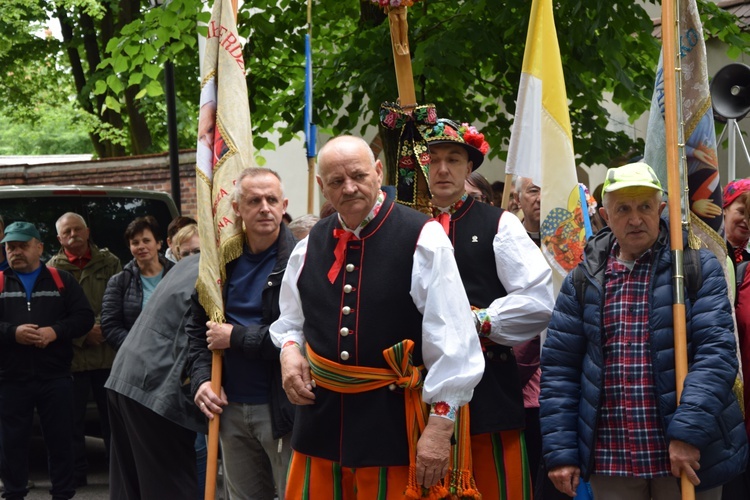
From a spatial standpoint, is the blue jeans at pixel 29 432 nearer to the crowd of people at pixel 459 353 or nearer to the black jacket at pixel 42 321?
the black jacket at pixel 42 321

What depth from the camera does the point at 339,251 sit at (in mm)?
4242

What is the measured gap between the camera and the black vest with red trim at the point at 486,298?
447 cm

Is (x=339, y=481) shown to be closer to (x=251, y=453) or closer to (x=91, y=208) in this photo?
(x=251, y=453)

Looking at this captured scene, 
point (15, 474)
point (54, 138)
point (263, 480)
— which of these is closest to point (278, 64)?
point (15, 474)

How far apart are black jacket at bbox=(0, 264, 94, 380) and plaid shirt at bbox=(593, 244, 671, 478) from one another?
506cm

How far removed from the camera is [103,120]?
1945 centimetres

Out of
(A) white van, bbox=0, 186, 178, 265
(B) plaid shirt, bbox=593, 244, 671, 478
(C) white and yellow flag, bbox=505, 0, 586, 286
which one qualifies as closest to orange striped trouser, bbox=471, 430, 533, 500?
(B) plaid shirt, bbox=593, 244, 671, 478

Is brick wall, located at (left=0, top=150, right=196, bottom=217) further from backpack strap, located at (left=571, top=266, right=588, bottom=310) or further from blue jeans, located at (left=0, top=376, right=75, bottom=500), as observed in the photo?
backpack strap, located at (left=571, top=266, right=588, bottom=310)

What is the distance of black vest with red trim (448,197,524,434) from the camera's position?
14.7 ft

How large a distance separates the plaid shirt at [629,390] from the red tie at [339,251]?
1.03 m

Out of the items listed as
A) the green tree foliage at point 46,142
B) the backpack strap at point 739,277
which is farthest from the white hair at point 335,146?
the green tree foliage at point 46,142

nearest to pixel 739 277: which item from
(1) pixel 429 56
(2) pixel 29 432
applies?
(1) pixel 429 56

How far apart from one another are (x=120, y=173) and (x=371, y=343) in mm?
13845

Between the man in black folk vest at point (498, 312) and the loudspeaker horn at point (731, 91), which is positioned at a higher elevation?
the loudspeaker horn at point (731, 91)
